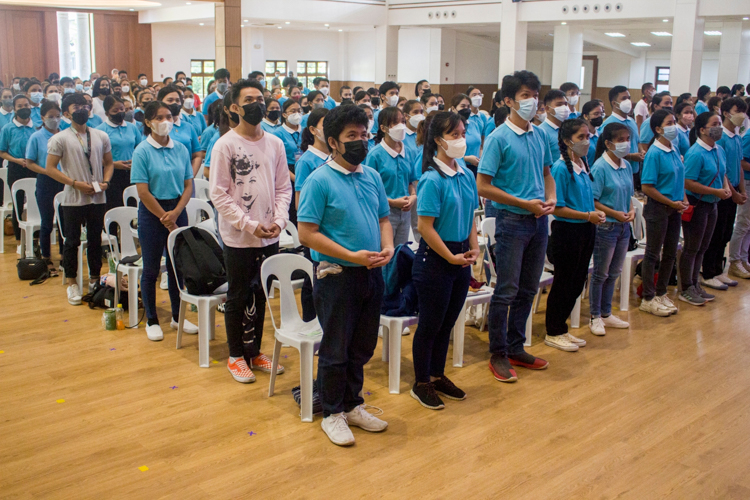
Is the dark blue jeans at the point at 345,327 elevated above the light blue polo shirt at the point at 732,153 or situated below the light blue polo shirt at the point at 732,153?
below

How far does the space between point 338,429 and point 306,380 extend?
339 mm

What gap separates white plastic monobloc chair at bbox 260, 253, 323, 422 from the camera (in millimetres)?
3656

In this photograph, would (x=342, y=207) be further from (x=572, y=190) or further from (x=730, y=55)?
(x=730, y=55)

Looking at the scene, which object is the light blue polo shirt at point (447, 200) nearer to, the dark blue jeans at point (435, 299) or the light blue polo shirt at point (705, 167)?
the dark blue jeans at point (435, 299)

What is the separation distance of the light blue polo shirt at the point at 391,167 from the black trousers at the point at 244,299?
1110 mm

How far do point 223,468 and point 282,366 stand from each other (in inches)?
48.5

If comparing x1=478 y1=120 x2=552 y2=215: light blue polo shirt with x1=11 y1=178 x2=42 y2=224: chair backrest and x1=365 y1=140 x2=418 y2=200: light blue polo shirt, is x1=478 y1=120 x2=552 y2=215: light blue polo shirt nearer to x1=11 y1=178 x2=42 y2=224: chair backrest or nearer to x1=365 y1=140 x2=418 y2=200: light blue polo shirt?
x1=365 y1=140 x2=418 y2=200: light blue polo shirt

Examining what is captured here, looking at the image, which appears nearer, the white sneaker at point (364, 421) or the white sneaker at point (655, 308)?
the white sneaker at point (364, 421)

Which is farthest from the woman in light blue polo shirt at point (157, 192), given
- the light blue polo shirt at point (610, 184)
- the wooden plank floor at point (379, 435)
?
the light blue polo shirt at point (610, 184)

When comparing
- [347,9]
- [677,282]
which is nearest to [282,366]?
[677,282]

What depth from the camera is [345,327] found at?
331 centimetres

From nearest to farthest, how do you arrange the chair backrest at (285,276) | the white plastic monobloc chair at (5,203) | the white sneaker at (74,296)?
the chair backrest at (285,276) → the white sneaker at (74,296) → the white plastic monobloc chair at (5,203)

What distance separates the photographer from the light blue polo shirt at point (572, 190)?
14.7 feet

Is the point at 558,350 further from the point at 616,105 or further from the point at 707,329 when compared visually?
the point at 616,105
